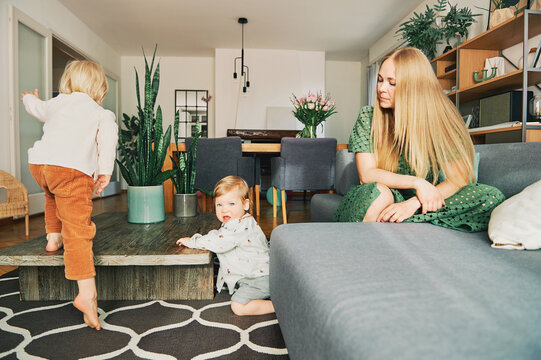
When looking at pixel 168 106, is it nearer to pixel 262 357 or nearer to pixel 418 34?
pixel 418 34

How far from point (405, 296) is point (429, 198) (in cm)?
68

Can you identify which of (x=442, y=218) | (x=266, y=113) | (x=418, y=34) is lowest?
(x=442, y=218)

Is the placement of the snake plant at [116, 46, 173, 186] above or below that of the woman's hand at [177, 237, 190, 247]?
above

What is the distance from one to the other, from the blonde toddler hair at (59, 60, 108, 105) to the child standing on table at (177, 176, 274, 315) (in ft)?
2.07

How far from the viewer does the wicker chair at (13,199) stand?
256 cm

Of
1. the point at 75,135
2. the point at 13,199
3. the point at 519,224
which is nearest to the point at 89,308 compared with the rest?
the point at 75,135

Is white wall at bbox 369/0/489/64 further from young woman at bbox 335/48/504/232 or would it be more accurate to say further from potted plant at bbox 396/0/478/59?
young woman at bbox 335/48/504/232

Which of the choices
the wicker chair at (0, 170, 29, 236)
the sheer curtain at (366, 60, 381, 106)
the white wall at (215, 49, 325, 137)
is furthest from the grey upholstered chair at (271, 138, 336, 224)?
the sheer curtain at (366, 60, 381, 106)

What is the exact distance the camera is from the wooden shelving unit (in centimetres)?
246

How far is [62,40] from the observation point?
441 cm

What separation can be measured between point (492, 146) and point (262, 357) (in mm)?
1235

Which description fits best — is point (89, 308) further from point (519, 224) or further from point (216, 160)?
point (216, 160)

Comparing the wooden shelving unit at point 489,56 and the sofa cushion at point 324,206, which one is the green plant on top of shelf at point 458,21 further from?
the sofa cushion at point 324,206

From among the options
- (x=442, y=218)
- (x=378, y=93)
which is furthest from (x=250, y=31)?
(x=442, y=218)
